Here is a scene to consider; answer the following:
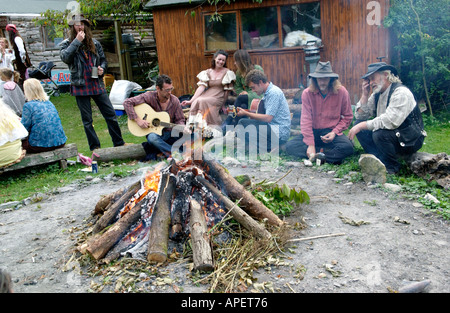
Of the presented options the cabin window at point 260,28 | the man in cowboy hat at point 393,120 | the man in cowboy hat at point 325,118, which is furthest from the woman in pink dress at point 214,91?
the man in cowboy hat at point 393,120

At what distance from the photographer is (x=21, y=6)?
1647cm

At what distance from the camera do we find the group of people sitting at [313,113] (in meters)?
5.43

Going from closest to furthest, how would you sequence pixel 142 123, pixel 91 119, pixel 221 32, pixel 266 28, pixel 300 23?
pixel 142 123, pixel 91 119, pixel 300 23, pixel 266 28, pixel 221 32

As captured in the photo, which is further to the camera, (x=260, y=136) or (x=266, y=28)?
(x=266, y=28)

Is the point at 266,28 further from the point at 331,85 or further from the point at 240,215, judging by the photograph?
the point at 240,215

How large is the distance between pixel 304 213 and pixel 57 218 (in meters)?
3.05

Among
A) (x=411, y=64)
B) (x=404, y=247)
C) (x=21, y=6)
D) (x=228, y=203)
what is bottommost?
(x=404, y=247)

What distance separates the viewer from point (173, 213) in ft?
13.2

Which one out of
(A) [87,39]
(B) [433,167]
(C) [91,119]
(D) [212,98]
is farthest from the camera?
(D) [212,98]

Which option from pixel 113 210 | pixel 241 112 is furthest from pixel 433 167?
pixel 113 210

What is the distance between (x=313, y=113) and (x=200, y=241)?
3.82 metres

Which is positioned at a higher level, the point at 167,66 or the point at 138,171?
the point at 167,66

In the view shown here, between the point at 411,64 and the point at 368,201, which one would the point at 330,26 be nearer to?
the point at 411,64

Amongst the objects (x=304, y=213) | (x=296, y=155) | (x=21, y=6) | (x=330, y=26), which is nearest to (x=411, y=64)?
(x=330, y=26)
